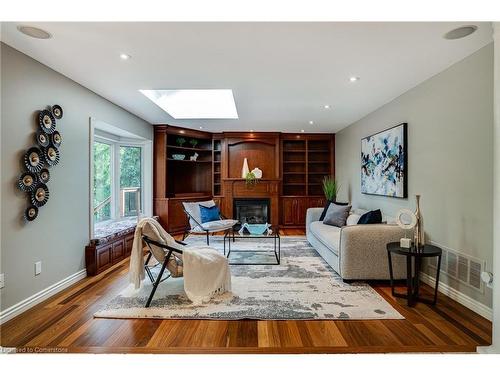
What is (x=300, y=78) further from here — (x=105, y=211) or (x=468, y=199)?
(x=105, y=211)

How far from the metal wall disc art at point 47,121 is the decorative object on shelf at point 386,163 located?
164 inches

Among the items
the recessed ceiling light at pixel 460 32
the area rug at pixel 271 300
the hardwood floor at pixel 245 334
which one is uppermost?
the recessed ceiling light at pixel 460 32

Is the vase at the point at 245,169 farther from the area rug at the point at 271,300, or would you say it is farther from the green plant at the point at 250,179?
the area rug at the point at 271,300

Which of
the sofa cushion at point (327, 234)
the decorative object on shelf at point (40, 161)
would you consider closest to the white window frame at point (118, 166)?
the decorative object on shelf at point (40, 161)

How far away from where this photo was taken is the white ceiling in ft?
6.92

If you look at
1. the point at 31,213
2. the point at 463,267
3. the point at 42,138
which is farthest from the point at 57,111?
the point at 463,267

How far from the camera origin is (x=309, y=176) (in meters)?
7.23

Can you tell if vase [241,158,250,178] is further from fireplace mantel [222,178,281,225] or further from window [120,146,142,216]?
window [120,146,142,216]

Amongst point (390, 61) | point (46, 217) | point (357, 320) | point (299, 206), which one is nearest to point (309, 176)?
point (299, 206)

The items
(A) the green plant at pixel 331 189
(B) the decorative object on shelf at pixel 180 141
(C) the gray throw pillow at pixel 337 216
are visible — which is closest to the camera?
(C) the gray throw pillow at pixel 337 216

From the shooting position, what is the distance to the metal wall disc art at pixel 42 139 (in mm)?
2625

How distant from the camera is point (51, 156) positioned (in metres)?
2.80

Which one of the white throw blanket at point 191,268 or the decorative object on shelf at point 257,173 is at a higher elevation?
the decorative object on shelf at point 257,173
